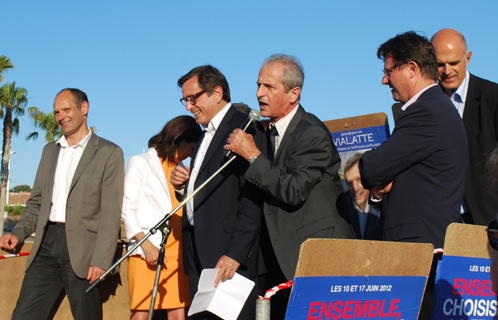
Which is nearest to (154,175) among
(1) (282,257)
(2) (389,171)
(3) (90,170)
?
(3) (90,170)

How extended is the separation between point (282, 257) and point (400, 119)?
0.99m

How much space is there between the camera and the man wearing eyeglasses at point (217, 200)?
299 centimetres

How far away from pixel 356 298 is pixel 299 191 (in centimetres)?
87

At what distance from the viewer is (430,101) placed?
8.24 feet

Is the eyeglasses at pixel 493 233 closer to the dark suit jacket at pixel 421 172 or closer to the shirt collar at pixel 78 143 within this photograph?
the dark suit jacket at pixel 421 172

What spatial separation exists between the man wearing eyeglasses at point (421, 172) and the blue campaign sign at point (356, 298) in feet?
1.12

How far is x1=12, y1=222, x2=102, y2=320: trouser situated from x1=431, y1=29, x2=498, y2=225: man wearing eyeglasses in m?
2.87

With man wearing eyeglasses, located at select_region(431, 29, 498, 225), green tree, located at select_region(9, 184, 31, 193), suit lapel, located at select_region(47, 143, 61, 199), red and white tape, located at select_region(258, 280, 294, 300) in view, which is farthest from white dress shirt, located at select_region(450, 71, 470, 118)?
green tree, located at select_region(9, 184, 31, 193)

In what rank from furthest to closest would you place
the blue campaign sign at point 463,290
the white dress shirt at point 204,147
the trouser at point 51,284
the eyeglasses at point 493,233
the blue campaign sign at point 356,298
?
1. the trouser at point 51,284
2. the white dress shirt at point 204,147
3. the blue campaign sign at point 463,290
4. the blue campaign sign at point 356,298
5. the eyeglasses at point 493,233

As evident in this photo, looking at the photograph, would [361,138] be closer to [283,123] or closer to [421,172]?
[283,123]

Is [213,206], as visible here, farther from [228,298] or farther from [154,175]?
[154,175]

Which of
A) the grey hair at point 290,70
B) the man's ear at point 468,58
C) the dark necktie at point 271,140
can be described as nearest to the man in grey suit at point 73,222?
the dark necktie at point 271,140

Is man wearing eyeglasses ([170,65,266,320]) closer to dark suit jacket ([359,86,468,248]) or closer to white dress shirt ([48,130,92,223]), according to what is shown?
dark suit jacket ([359,86,468,248])

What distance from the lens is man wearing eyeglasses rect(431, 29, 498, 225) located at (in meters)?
3.00
